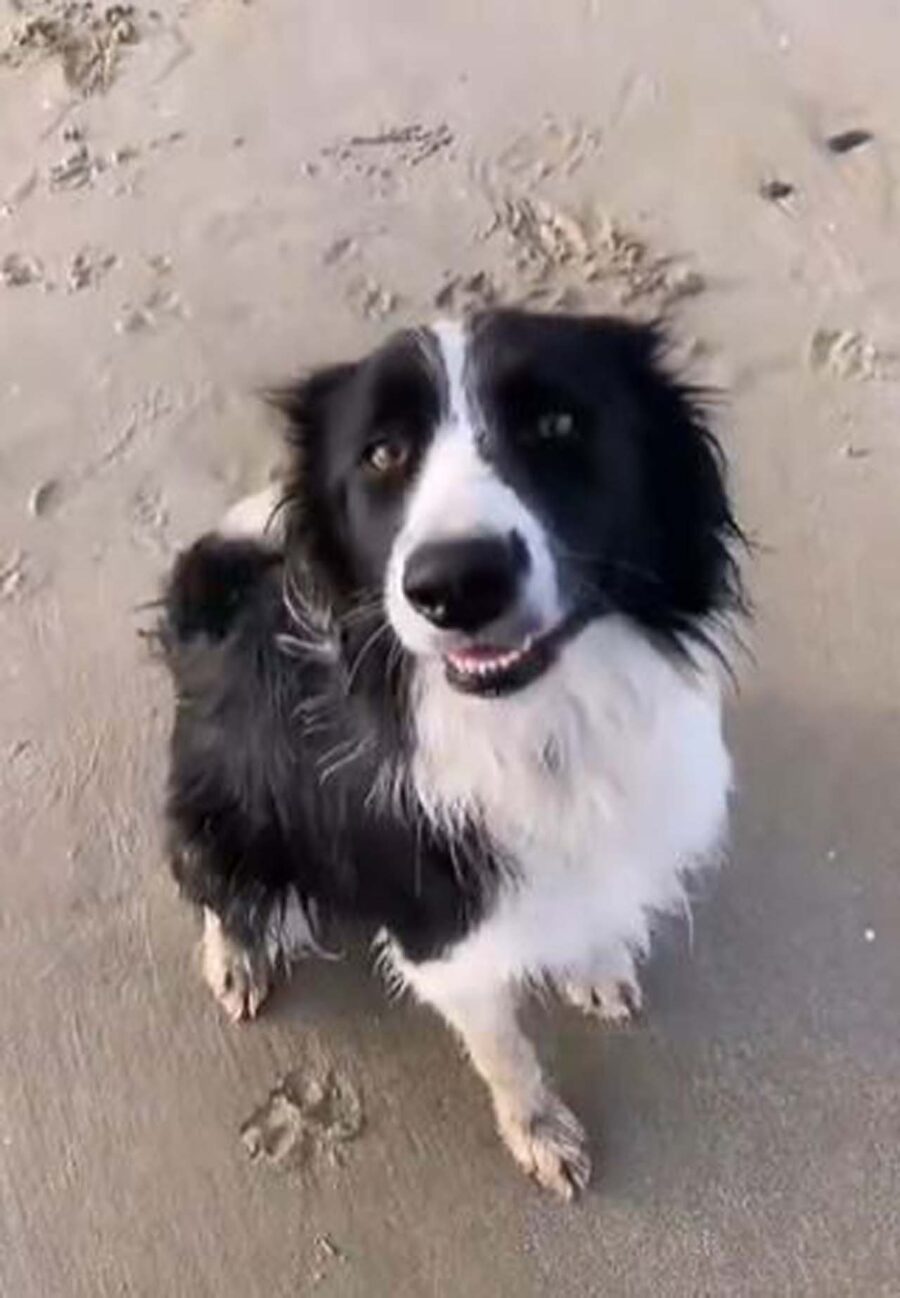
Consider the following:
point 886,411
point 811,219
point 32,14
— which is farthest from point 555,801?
point 32,14

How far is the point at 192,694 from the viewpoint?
238 cm

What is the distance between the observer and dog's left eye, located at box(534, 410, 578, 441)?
1.87 metres

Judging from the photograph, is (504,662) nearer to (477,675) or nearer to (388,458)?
(477,675)

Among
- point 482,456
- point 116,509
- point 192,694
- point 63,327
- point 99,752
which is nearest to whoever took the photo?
point 482,456

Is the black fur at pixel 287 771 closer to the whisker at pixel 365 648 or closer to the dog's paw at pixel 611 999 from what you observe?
the whisker at pixel 365 648

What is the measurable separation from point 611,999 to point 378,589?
89 centimetres

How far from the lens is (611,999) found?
2602mm

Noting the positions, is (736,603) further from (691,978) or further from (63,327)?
(63,327)

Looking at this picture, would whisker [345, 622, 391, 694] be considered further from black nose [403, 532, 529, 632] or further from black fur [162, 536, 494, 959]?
black nose [403, 532, 529, 632]

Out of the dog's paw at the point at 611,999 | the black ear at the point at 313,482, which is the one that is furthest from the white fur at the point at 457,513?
the dog's paw at the point at 611,999

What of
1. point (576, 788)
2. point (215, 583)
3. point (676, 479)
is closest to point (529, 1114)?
point (576, 788)

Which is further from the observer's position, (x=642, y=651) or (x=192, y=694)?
(x=192, y=694)

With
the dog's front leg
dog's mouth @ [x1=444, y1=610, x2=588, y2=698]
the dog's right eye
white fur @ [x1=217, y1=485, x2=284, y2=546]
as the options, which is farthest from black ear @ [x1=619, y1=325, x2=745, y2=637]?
the dog's front leg

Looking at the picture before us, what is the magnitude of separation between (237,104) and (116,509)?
2.90ft
